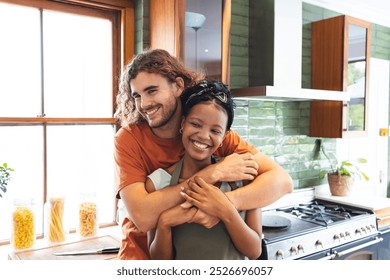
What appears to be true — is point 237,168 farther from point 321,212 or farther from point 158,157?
point 321,212

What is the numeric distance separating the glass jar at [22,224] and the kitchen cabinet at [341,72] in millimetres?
1748

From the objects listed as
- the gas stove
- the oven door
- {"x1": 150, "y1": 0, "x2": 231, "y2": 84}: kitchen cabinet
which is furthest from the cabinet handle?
{"x1": 150, "y1": 0, "x2": 231, "y2": 84}: kitchen cabinet

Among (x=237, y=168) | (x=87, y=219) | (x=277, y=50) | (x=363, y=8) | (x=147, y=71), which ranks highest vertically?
(x=363, y=8)

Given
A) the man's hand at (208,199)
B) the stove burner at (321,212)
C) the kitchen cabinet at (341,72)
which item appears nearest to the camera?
the man's hand at (208,199)

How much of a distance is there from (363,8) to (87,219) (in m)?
1.93

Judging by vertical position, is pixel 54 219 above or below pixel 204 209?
below

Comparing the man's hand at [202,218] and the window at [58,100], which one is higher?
the window at [58,100]

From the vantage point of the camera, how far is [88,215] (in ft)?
4.96

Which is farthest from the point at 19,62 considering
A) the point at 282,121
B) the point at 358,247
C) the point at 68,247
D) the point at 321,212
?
the point at 358,247

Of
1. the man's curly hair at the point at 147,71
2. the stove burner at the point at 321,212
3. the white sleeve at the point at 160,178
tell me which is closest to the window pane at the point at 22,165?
the man's curly hair at the point at 147,71

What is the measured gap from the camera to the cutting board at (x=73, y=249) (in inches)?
51.6

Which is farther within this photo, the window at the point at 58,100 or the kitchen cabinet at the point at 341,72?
the kitchen cabinet at the point at 341,72

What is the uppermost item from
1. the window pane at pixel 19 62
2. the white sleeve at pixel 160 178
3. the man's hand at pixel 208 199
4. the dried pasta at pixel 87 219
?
the window pane at pixel 19 62

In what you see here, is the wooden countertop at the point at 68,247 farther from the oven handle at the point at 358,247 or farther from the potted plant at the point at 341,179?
the potted plant at the point at 341,179
